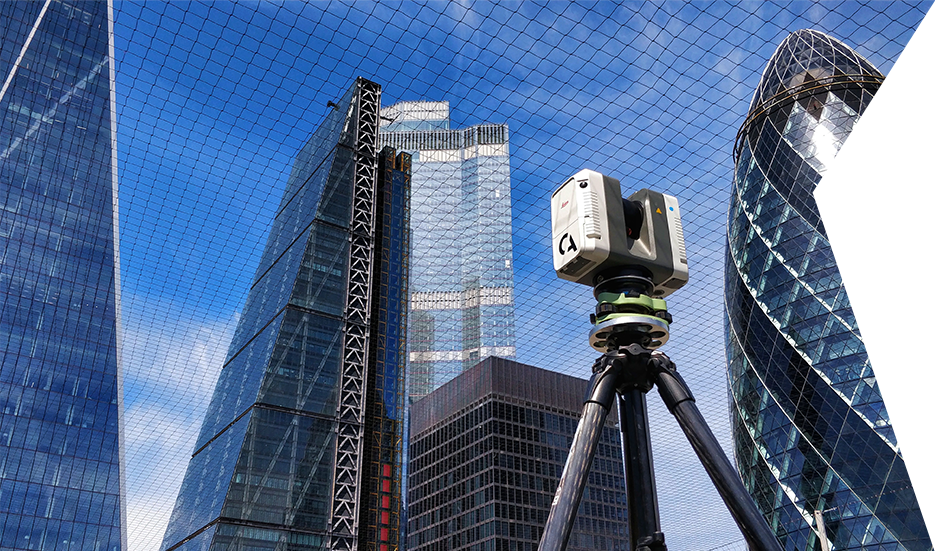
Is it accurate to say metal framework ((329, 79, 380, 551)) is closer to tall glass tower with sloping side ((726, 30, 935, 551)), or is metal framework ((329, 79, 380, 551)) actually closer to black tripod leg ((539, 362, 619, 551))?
black tripod leg ((539, 362, 619, 551))

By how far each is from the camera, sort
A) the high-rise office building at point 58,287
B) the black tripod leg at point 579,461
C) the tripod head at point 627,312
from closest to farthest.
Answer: the black tripod leg at point 579,461 → the tripod head at point 627,312 → the high-rise office building at point 58,287

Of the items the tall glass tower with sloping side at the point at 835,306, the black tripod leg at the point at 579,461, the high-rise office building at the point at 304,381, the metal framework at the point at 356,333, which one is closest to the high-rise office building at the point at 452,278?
the tall glass tower with sloping side at the point at 835,306

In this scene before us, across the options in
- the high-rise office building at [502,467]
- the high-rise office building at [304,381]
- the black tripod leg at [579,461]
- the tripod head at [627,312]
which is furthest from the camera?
the high-rise office building at [502,467]

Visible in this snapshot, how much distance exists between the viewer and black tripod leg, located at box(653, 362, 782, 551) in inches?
93.7

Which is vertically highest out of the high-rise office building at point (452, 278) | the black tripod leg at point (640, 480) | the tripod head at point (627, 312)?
the high-rise office building at point (452, 278)

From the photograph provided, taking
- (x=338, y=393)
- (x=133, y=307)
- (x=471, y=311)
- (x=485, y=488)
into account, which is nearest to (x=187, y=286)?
(x=133, y=307)

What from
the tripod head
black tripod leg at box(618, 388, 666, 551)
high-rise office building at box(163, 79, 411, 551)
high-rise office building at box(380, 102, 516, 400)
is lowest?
black tripod leg at box(618, 388, 666, 551)

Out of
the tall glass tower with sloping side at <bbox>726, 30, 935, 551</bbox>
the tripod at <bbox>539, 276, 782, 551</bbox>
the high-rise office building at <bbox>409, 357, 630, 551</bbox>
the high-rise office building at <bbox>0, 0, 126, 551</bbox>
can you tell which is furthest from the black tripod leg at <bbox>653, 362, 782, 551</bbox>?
the high-rise office building at <bbox>409, 357, 630, 551</bbox>

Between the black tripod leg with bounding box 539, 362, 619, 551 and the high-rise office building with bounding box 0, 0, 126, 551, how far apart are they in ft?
135

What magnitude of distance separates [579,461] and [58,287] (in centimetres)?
4714

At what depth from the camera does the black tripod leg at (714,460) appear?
2.38 meters

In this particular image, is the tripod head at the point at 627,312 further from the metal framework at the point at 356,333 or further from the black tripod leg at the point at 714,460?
the metal framework at the point at 356,333

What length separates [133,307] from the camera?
67.5ft

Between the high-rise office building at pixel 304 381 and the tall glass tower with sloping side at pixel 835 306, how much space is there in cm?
2543
